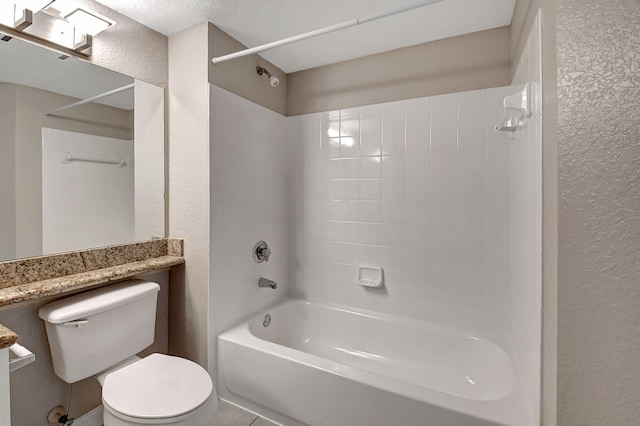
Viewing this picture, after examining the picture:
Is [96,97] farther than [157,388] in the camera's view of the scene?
Yes

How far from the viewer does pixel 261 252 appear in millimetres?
2145

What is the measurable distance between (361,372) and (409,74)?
186cm

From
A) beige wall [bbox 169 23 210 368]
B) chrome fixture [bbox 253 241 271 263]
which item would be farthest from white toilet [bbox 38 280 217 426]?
chrome fixture [bbox 253 241 271 263]

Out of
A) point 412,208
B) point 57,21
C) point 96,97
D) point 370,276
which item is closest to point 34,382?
point 96,97

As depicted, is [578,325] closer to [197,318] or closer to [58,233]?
[197,318]

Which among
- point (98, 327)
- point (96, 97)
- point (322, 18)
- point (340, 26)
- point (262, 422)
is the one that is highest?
point (322, 18)

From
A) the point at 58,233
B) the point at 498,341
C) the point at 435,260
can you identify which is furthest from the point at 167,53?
the point at 498,341

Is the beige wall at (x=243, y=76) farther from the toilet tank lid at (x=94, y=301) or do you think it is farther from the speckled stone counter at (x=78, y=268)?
the toilet tank lid at (x=94, y=301)

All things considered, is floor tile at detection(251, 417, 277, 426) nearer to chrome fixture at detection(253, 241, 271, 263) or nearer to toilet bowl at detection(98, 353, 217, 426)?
toilet bowl at detection(98, 353, 217, 426)

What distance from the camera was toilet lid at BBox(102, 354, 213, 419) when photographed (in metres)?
1.15

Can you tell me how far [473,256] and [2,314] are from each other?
241cm

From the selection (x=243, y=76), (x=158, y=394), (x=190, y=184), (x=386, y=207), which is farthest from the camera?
(x=386, y=207)

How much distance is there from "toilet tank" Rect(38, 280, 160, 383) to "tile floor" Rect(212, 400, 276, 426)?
0.58 metres

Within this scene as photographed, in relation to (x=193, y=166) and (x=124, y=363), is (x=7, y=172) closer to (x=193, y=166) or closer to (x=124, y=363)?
(x=193, y=166)
